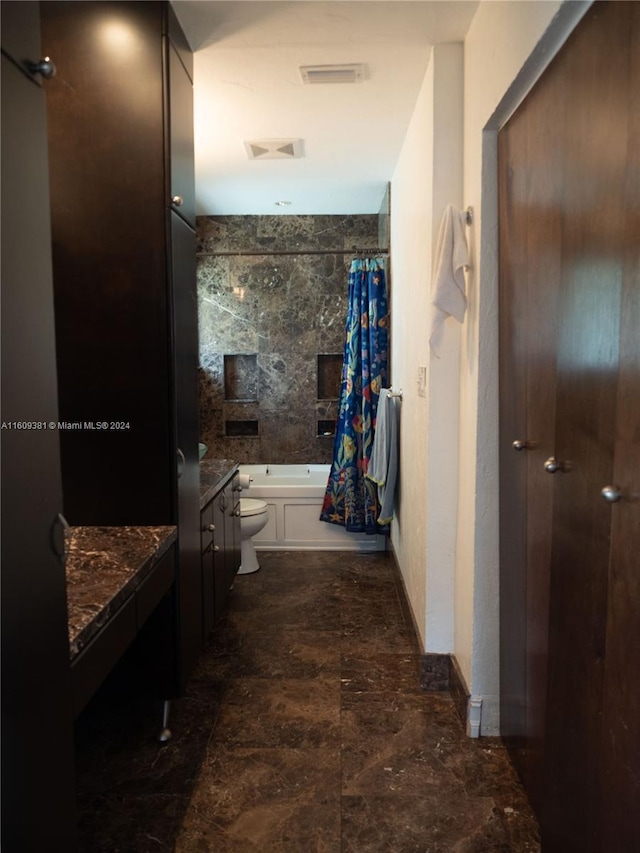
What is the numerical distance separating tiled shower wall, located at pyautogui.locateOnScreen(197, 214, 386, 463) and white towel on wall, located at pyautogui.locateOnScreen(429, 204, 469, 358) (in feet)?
8.65

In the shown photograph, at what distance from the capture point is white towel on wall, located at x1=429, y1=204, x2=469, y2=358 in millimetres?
1983

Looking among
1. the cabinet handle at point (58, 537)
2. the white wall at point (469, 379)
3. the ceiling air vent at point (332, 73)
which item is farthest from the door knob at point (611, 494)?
the ceiling air vent at point (332, 73)

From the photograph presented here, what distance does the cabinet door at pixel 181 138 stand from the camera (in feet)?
6.11

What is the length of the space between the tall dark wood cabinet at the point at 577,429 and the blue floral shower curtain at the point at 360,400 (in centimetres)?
215

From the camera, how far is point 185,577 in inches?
80.9

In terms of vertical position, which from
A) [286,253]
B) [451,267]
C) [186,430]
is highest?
[286,253]

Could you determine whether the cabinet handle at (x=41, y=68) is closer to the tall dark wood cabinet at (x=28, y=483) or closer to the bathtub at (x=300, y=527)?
the tall dark wood cabinet at (x=28, y=483)

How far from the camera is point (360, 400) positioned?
4043mm

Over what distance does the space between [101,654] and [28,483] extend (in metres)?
0.63

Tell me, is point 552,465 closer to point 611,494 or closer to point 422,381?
point 611,494

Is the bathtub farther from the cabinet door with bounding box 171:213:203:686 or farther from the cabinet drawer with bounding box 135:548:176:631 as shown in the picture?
the cabinet drawer with bounding box 135:548:176:631

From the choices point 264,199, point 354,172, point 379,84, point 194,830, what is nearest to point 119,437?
point 194,830

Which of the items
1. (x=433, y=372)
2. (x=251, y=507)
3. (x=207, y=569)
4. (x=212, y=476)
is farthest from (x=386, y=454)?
(x=207, y=569)

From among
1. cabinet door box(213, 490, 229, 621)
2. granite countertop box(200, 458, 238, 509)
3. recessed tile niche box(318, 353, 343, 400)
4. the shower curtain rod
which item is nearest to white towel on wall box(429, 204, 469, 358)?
granite countertop box(200, 458, 238, 509)
